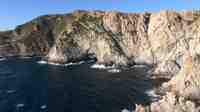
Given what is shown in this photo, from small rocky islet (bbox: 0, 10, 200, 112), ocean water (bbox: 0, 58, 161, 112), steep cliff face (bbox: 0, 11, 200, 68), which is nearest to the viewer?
ocean water (bbox: 0, 58, 161, 112)

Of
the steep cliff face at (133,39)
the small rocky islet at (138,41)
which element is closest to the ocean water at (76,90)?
the small rocky islet at (138,41)

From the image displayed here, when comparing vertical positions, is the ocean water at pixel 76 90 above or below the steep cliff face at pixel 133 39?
below

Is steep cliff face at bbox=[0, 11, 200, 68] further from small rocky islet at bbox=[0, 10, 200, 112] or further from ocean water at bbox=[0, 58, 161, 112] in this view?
ocean water at bbox=[0, 58, 161, 112]

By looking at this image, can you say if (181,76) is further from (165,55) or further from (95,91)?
(165,55)

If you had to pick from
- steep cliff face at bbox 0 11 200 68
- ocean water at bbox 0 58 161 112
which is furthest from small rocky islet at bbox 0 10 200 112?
ocean water at bbox 0 58 161 112

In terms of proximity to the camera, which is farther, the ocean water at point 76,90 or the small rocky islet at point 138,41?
the small rocky islet at point 138,41

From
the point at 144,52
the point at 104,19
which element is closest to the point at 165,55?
the point at 144,52

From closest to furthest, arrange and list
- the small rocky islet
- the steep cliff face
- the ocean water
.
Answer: the ocean water
the small rocky islet
the steep cliff face

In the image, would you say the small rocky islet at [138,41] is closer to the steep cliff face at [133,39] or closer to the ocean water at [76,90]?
the steep cliff face at [133,39]

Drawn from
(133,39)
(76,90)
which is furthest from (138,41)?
(76,90)
